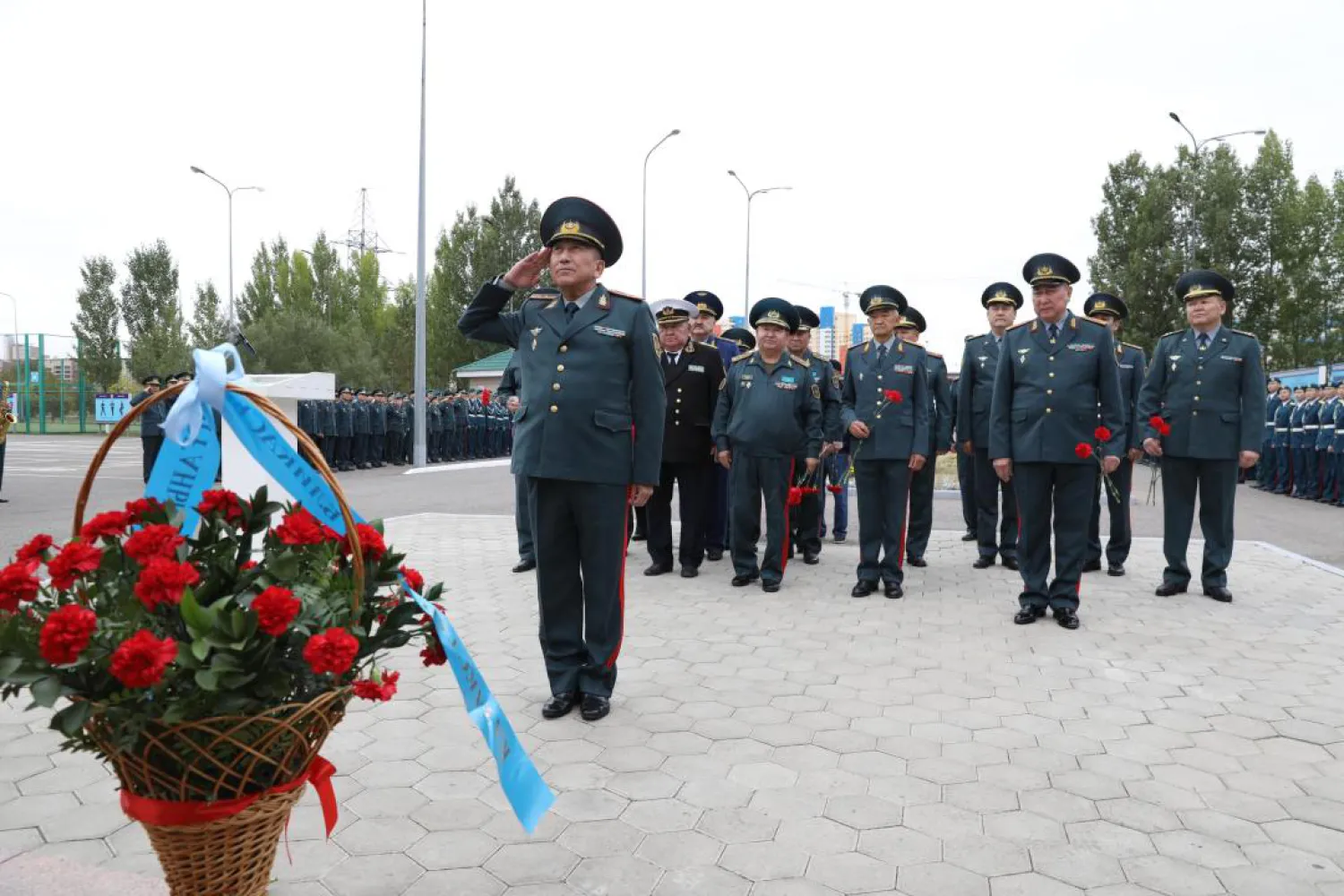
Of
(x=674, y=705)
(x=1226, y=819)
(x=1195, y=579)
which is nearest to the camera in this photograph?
(x=1226, y=819)

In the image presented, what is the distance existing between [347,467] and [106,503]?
28.9 feet

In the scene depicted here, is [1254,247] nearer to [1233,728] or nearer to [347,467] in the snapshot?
[347,467]

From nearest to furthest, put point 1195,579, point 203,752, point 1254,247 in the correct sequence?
point 203,752 < point 1195,579 < point 1254,247

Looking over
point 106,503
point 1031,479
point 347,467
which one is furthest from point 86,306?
point 1031,479

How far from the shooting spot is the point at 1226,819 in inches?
120

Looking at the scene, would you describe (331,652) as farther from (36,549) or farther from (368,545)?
(36,549)

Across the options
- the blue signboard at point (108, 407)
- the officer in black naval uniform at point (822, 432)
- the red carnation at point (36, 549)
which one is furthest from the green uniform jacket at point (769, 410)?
the blue signboard at point (108, 407)

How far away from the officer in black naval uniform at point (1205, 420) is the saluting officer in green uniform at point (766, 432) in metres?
2.44

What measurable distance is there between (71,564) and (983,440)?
283 inches

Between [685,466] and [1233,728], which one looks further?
[685,466]

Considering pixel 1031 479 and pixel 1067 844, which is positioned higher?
pixel 1031 479

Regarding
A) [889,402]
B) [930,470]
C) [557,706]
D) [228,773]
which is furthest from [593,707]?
[930,470]

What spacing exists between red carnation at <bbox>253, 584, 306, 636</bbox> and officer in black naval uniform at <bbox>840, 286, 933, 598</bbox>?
198 inches

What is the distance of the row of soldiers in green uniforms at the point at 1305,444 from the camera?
15.0m
